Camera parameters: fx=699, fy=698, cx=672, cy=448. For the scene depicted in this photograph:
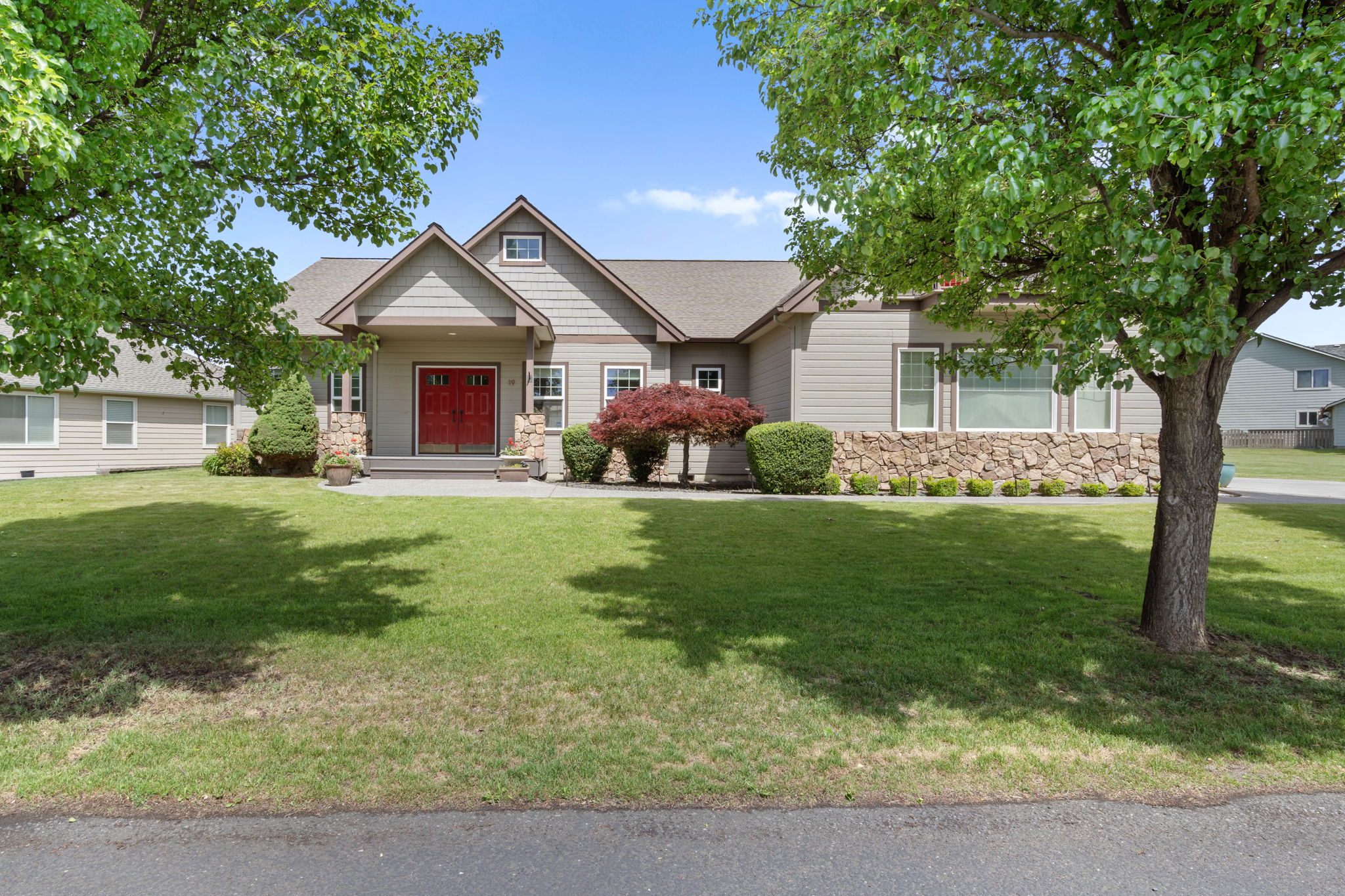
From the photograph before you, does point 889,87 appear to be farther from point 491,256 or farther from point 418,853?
point 491,256

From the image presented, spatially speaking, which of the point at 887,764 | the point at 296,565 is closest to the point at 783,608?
the point at 887,764

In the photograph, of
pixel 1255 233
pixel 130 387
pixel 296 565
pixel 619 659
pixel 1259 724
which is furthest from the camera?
pixel 130 387

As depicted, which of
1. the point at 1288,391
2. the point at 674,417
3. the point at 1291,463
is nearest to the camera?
the point at 674,417

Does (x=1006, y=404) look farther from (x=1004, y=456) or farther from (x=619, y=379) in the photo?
(x=619, y=379)

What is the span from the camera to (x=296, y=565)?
7777mm

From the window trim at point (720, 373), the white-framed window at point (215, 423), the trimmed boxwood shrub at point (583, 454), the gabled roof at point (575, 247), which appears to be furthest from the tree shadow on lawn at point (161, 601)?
the white-framed window at point (215, 423)

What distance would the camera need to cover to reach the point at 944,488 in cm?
1470

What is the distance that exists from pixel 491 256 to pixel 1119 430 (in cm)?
1536

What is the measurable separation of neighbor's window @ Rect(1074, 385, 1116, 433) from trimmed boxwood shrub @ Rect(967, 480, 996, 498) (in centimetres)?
290

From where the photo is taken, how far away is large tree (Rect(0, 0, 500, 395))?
351 centimetres

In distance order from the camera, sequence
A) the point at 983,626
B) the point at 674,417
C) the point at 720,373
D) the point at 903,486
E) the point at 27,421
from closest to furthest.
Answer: the point at 983,626
the point at 674,417
the point at 903,486
the point at 720,373
the point at 27,421

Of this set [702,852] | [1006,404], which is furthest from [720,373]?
[702,852]

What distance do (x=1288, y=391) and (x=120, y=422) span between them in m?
54.3

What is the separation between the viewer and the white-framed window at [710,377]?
18281 millimetres
